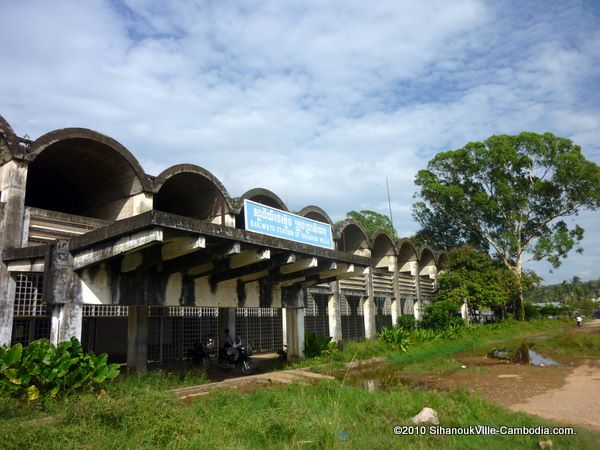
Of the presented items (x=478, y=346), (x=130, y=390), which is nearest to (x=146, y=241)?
(x=130, y=390)

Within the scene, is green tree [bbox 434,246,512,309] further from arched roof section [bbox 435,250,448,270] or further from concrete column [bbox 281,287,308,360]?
concrete column [bbox 281,287,308,360]

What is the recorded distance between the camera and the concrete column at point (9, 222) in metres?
10.1

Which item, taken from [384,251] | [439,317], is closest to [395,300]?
[439,317]

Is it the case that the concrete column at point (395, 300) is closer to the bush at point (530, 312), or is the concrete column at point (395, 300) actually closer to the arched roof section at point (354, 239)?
the arched roof section at point (354, 239)

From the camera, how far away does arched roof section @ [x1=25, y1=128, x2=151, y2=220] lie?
1183 cm

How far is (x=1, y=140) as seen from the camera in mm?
10805

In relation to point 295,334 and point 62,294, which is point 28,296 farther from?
point 295,334

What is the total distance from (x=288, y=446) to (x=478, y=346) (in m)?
18.8

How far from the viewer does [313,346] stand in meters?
15.4

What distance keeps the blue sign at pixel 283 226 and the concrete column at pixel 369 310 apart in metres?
9.50

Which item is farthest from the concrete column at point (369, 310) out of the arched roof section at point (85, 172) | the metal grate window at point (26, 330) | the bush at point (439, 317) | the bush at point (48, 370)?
the bush at point (48, 370)

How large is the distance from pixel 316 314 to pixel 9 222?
13.5 meters

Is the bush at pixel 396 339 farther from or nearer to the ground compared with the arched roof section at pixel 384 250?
nearer to the ground

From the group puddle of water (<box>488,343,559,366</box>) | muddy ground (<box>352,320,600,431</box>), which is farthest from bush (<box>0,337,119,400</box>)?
puddle of water (<box>488,343,559,366</box>)
